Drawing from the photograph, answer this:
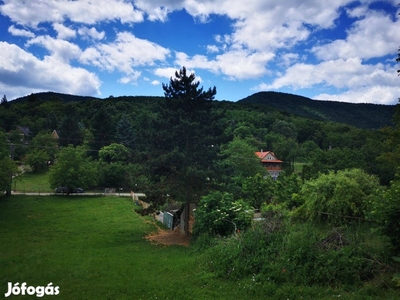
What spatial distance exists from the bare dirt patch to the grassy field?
77 centimetres

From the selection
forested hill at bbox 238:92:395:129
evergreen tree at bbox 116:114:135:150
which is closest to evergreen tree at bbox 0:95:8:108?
evergreen tree at bbox 116:114:135:150

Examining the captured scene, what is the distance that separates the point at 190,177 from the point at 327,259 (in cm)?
980

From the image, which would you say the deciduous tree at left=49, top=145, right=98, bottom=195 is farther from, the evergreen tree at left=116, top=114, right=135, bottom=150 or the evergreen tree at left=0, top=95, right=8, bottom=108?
the evergreen tree at left=0, top=95, right=8, bottom=108

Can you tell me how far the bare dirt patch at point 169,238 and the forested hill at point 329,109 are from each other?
113 meters

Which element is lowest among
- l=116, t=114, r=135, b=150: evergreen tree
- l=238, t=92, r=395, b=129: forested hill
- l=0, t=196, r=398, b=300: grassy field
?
l=0, t=196, r=398, b=300: grassy field

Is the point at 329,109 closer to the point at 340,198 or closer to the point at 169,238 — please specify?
the point at 169,238

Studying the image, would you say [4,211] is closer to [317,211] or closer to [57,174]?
[57,174]

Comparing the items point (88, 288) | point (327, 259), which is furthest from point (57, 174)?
point (327, 259)

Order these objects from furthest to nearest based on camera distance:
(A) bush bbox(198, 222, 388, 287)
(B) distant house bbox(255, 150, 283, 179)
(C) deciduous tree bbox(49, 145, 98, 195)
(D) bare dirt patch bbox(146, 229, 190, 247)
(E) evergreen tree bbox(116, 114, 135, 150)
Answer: (B) distant house bbox(255, 150, 283, 179)
(E) evergreen tree bbox(116, 114, 135, 150)
(C) deciduous tree bbox(49, 145, 98, 195)
(D) bare dirt patch bbox(146, 229, 190, 247)
(A) bush bbox(198, 222, 388, 287)

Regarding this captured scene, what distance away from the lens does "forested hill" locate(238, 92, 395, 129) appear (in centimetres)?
12588

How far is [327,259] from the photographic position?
855 cm

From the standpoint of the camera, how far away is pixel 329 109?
14662cm

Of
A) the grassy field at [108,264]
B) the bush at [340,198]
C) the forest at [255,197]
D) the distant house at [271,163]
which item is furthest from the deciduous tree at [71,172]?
the distant house at [271,163]

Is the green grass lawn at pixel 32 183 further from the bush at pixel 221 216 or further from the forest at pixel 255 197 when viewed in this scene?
the bush at pixel 221 216
